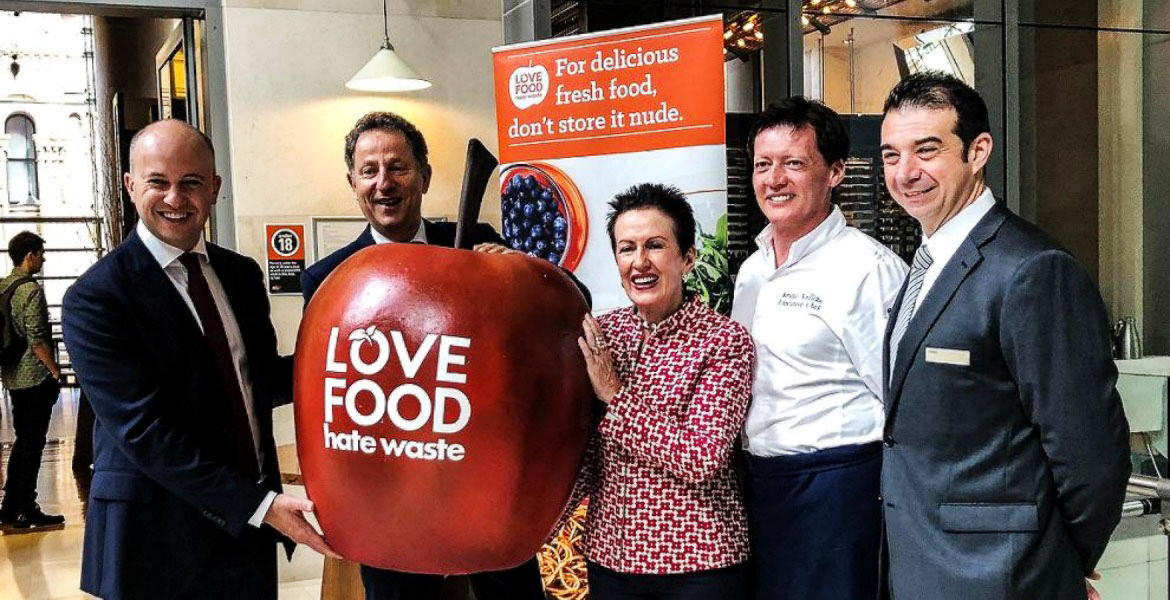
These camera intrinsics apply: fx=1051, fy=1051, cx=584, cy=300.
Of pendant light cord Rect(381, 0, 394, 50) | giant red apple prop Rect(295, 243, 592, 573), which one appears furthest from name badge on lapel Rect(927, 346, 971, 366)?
pendant light cord Rect(381, 0, 394, 50)

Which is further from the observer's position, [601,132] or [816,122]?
[601,132]

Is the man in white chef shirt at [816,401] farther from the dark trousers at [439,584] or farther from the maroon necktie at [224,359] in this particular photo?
the maroon necktie at [224,359]

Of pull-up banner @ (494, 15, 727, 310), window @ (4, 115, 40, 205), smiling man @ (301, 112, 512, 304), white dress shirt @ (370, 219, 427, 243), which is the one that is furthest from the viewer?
window @ (4, 115, 40, 205)

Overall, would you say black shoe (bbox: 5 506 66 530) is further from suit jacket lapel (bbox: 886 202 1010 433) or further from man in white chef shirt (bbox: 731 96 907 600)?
suit jacket lapel (bbox: 886 202 1010 433)

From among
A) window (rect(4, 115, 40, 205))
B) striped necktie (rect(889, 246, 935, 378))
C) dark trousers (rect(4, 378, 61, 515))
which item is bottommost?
dark trousers (rect(4, 378, 61, 515))

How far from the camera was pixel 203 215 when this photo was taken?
1976mm

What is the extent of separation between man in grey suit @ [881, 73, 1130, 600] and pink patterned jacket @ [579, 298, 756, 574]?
0.26 metres

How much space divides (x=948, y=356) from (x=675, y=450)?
44cm

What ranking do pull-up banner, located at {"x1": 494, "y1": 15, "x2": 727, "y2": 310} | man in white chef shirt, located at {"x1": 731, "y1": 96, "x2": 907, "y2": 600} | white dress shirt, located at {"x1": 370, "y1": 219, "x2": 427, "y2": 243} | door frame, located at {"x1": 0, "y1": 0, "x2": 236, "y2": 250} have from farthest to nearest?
door frame, located at {"x1": 0, "y1": 0, "x2": 236, "y2": 250}, pull-up banner, located at {"x1": 494, "y1": 15, "x2": 727, "y2": 310}, white dress shirt, located at {"x1": 370, "y1": 219, "x2": 427, "y2": 243}, man in white chef shirt, located at {"x1": 731, "y1": 96, "x2": 907, "y2": 600}

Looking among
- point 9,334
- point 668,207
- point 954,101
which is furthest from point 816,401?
point 9,334

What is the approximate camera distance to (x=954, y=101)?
1.64 meters

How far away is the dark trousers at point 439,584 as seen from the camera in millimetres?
1995

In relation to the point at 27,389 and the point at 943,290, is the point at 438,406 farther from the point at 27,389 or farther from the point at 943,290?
the point at 27,389

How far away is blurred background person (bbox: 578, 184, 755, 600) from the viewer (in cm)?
168
